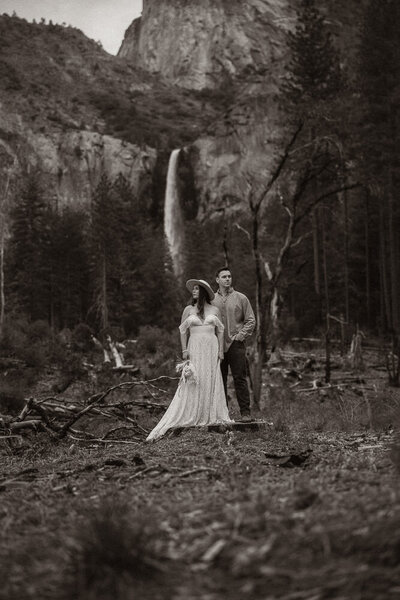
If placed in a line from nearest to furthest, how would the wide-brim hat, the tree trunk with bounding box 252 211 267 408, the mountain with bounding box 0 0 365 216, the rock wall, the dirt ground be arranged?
the dirt ground
the wide-brim hat
the tree trunk with bounding box 252 211 267 408
the mountain with bounding box 0 0 365 216
the rock wall

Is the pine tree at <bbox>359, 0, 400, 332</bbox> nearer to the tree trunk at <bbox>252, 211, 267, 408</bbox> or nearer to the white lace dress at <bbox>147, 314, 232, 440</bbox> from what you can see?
the tree trunk at <bbox>252, 211, 267, 408</bbox>

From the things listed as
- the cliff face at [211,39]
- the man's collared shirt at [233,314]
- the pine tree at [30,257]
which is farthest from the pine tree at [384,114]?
the cliff face at [211,39]

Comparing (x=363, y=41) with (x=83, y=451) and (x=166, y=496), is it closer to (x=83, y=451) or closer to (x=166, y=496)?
(x=83, y=451)

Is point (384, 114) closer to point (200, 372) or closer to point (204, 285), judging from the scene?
point (204, 285)

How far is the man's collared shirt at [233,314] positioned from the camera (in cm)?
941

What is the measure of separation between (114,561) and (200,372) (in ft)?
20.1

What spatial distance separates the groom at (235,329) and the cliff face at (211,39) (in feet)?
430

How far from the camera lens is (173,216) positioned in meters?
66.4

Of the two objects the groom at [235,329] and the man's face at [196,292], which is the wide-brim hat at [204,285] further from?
the groom at [235,329]

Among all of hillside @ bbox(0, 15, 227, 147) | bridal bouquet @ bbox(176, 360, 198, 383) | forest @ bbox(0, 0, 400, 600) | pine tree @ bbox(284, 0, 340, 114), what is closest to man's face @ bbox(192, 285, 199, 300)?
bridal bouquet @ bbox(176, 360, 198, 383)

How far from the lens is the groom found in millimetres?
9320

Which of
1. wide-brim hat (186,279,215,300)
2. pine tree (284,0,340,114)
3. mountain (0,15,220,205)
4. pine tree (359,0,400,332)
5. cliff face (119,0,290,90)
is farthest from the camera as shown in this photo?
cliff face (119,0,290,90)

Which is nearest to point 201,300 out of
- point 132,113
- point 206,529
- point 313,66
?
point 206,529

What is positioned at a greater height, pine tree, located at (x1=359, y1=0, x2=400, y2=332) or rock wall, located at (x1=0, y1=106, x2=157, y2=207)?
rock wall, located at (x1=0, y1=106, x2=157, y2=207)
